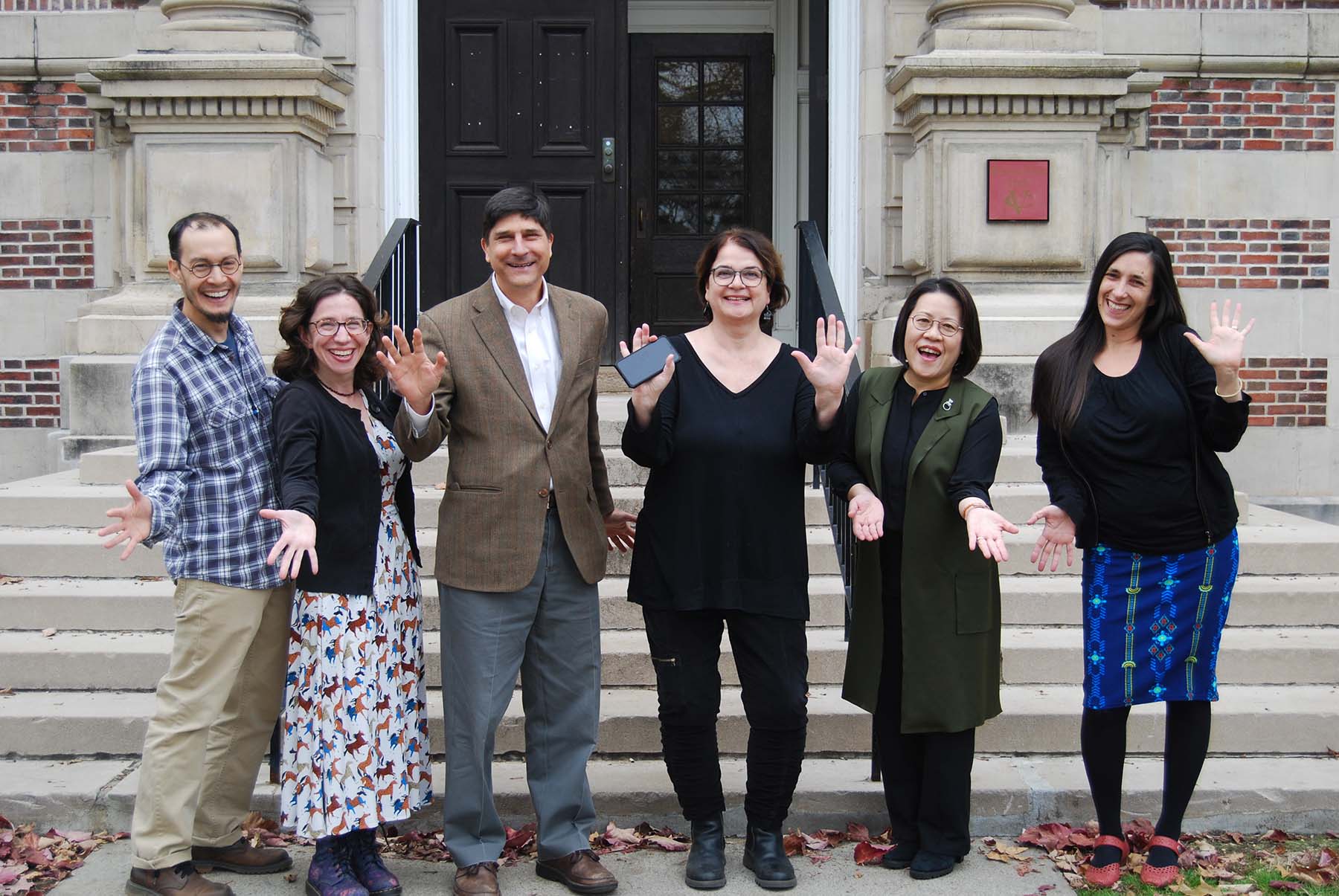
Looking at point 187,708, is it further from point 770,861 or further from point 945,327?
point 945,327

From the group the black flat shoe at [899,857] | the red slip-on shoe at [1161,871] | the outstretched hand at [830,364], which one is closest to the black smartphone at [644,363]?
the outstretched hand at [830,364]

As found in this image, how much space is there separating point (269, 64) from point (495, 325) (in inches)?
143

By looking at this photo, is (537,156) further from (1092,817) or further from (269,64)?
(1092,817)

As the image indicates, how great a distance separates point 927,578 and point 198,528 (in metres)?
2.03

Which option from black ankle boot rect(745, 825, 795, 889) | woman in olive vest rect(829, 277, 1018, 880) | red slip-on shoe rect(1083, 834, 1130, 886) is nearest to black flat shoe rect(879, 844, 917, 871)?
woman in olive vest rect(829, 277, 1018, 880)

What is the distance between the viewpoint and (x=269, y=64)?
6.57m

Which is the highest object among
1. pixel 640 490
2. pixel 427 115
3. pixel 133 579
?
pixel 427 115

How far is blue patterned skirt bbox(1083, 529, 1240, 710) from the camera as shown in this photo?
3.71 meters

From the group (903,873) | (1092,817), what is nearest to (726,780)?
(903,873)

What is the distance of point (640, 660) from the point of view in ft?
16.1

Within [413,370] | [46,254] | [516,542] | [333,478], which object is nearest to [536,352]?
[413,370]

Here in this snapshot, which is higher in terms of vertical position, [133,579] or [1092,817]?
[133,579]

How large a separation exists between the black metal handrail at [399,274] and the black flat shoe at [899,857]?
294 cm

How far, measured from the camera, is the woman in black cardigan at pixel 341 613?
3500 mm
